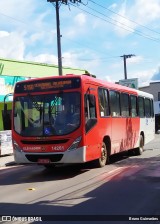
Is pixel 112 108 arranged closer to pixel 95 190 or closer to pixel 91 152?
pixel 91 152

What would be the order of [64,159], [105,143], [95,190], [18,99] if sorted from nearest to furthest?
[95,190], [64,159], [18,99], [105,143]

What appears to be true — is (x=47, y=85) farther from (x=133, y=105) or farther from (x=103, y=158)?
(x=133, y=105)

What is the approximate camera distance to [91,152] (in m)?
13.3

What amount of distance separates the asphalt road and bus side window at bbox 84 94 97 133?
1.54m

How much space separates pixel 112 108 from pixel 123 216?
8.49 m

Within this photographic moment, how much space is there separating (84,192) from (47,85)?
4419 millimetres

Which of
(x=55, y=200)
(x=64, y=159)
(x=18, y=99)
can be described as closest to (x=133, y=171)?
(x=64, y=159)

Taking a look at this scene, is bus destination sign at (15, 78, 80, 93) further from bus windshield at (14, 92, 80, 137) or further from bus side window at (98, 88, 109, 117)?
bus side window at (98, 88, 109, 117)

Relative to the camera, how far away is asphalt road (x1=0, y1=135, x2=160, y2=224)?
26.0 feet

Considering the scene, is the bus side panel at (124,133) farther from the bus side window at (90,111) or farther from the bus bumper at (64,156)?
the bus bumper at (64,156)

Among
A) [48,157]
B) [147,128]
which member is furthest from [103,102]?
[147,128]

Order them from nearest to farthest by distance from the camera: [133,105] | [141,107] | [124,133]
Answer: [124,133] < [133,105] < [141,107]

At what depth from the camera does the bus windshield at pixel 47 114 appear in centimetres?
1273

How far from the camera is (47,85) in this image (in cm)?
1335
